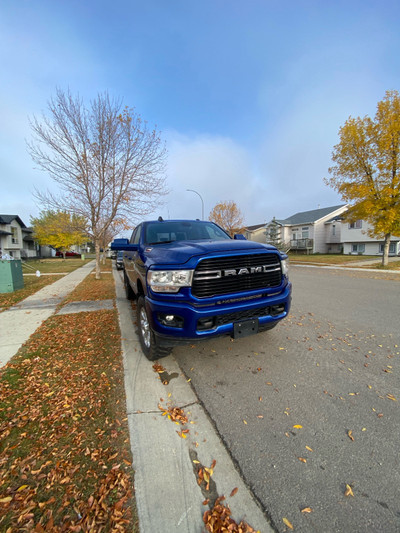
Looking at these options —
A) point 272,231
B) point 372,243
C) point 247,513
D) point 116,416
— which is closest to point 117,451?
point 116,416

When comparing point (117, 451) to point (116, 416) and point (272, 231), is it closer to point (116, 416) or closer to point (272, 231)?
point (116, 416)

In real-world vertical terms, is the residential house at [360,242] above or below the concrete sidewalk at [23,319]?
above

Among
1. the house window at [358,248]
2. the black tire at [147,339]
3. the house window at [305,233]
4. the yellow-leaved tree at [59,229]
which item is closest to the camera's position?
the black tire at [147,339]

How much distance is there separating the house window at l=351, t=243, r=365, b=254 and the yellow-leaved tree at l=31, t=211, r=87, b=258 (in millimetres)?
34219

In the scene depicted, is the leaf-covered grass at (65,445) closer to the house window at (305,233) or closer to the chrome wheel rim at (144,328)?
the chrome wheel rim at (144,328)

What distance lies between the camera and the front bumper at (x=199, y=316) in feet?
8.58

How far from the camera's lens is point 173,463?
184cm

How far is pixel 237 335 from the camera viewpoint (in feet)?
9.14

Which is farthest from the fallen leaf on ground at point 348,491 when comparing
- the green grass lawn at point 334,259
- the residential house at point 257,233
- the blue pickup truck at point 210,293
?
the residential house at point 257,233

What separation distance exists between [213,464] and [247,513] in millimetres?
381

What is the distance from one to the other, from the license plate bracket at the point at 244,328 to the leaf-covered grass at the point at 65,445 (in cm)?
144

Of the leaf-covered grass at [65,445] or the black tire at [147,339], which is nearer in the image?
the leaf-covered grass at [65,445]

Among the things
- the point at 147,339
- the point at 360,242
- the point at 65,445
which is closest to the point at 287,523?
the point at 65,445

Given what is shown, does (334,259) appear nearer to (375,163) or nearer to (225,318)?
(375,163)
